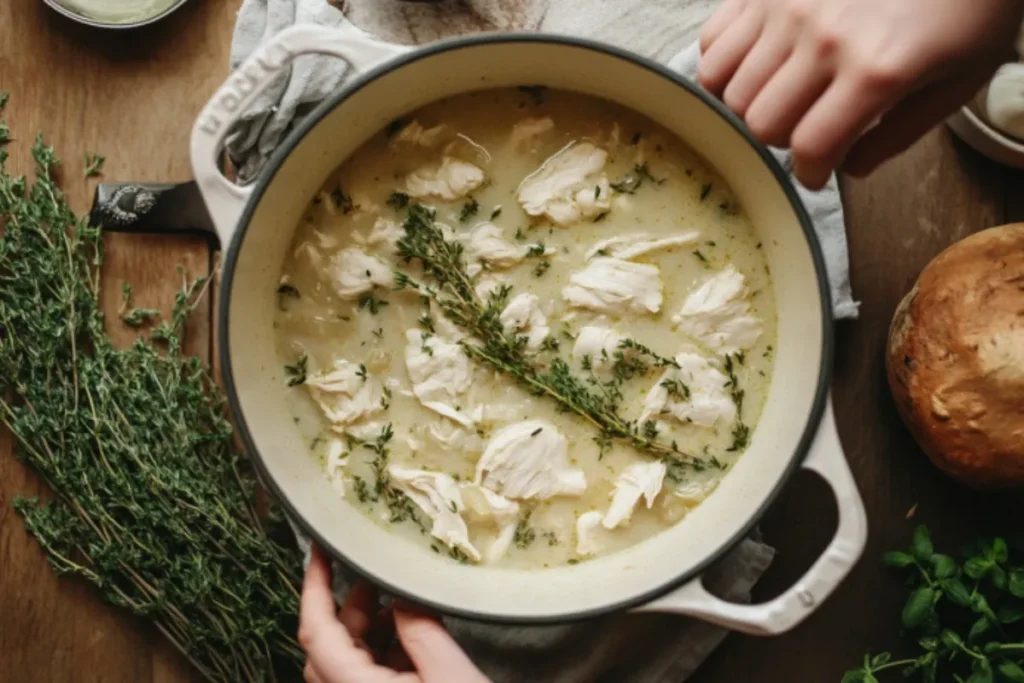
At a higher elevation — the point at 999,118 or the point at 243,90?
the point at 999,118

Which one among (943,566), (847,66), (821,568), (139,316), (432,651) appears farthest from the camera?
(139,316)

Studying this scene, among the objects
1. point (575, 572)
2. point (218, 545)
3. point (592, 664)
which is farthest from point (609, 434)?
point (218, 545)

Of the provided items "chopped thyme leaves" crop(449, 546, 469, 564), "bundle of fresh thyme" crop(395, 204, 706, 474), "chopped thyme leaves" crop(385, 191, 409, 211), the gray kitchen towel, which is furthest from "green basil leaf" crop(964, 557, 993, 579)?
"chopped thyme leaves" crop(385, 191, 409, 211)

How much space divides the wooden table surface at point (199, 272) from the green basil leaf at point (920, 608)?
0.46ft

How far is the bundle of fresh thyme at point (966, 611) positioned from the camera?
1.29 m

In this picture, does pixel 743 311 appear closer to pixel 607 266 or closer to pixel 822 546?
pixel 607 266

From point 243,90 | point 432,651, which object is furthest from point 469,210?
point 432,651

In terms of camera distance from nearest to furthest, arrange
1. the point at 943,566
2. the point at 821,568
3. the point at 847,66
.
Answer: the point at 847,66, the point at 821,568, the point at 943,566

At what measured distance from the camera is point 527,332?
1323 millimetres

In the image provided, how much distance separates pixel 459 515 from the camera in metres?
1.34

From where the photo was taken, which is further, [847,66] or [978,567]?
[978,567]

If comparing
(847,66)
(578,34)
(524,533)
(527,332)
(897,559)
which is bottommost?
(524,533)

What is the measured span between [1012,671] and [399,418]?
2.79 feet

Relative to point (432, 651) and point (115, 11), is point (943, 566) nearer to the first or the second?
point (432, 651)
